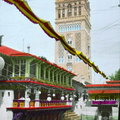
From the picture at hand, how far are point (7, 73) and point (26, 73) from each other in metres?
2.79

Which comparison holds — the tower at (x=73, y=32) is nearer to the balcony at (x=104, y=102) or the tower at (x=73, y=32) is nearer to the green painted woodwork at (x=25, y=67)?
the balcony at (x=104, y=102)

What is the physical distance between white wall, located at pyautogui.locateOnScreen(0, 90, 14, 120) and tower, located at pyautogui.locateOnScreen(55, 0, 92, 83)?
42503mm

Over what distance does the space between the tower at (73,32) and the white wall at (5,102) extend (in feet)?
139

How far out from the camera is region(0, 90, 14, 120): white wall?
27.8m

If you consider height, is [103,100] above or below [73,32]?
below

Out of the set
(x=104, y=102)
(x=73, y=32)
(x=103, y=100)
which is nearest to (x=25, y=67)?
(x=104, y=102)

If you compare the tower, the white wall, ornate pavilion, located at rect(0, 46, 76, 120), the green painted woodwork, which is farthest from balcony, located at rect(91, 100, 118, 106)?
the tower

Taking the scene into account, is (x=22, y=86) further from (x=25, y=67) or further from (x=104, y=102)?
(x=104, y=102)

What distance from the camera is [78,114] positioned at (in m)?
49.1

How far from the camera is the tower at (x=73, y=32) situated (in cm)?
7156

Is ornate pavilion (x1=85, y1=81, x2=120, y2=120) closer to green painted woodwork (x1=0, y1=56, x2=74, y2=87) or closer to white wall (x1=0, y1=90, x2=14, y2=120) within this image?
green painted woodwork (x1=0, y1=56, x2=74, y2=87)

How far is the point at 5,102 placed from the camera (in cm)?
2816

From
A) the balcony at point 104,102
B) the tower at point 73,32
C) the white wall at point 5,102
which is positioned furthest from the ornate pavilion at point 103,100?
the tower at point 73,32

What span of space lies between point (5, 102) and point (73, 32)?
158ft
